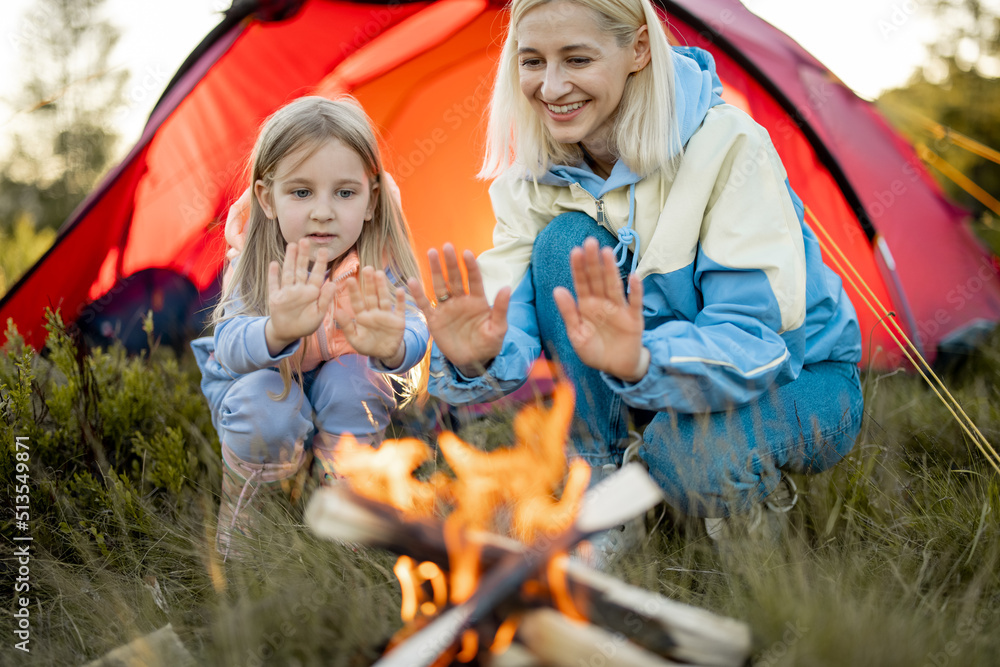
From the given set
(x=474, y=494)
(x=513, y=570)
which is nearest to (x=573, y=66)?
(x=474, y=494)

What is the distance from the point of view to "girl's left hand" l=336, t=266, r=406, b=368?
159 centimetres

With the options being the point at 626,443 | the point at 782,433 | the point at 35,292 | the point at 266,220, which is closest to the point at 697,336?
the point at 782,433

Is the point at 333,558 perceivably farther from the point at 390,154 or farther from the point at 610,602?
the point at 390,154

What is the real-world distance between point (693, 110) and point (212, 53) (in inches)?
84.3

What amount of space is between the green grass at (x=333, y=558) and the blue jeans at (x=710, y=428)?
0.32ft

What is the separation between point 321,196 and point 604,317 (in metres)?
0.93

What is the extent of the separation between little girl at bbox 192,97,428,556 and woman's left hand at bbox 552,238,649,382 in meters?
0.50

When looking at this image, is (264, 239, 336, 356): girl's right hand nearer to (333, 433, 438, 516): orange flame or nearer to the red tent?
(333, 433, 438, 516): orange flame

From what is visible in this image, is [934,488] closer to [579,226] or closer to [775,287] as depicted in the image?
[775,287]

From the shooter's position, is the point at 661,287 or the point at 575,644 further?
the point at 661,287

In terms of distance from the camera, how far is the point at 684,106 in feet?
5.52

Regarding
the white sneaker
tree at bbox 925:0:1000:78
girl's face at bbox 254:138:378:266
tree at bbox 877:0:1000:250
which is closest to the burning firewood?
the white sneaker

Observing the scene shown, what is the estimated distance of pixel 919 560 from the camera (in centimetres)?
147

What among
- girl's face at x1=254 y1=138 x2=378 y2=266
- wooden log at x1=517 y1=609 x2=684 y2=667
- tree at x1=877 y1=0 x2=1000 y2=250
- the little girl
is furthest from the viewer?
tree at x1=877 y1=0 x2=1000 y2=250
